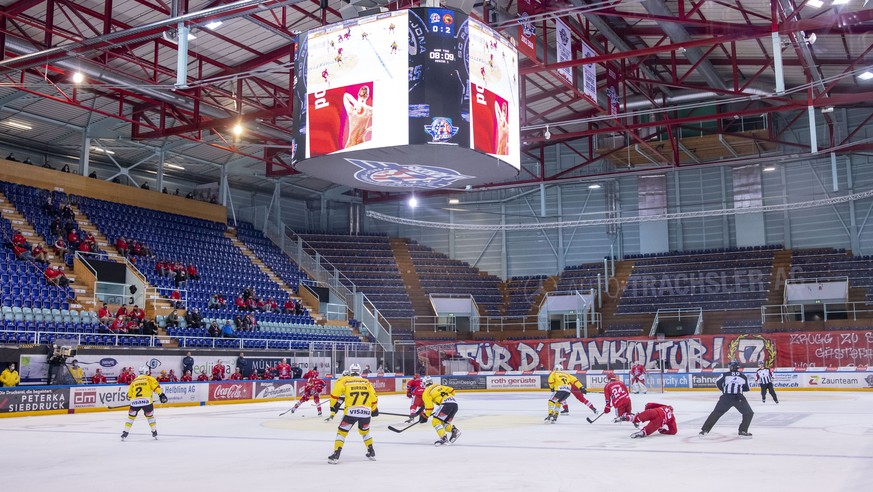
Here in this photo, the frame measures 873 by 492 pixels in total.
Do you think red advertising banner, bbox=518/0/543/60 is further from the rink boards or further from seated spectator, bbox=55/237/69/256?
seated spectator, bbox=55/237/69/256

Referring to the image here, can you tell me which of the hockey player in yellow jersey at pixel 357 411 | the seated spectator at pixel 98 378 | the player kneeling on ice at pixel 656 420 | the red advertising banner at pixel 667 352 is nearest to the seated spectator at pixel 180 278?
the seated spectator at pixel 98 378

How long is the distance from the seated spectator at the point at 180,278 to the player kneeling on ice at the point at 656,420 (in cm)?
2767

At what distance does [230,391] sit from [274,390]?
2325mm

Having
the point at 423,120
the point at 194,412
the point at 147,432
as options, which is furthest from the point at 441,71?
the point at 194,412

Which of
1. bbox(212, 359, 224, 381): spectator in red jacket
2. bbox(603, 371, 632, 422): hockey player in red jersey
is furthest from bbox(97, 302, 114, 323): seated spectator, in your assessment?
bbox(603, 371, 632, 422): hockey player in red jersey

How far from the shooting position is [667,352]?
141 ft

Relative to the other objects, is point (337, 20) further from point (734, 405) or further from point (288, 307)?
point (734, 405)

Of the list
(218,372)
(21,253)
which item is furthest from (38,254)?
(218,372)

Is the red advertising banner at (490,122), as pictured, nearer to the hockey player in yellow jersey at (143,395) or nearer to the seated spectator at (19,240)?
the hockey player in yellow jersey at (143,395)

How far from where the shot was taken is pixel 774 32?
2280 cm

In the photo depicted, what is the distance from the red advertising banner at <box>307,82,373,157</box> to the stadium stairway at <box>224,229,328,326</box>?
1050 inches

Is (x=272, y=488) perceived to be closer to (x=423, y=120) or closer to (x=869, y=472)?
(x=869, y=472)

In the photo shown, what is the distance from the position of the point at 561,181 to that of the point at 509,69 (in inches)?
977

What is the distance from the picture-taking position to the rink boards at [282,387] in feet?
86.5
